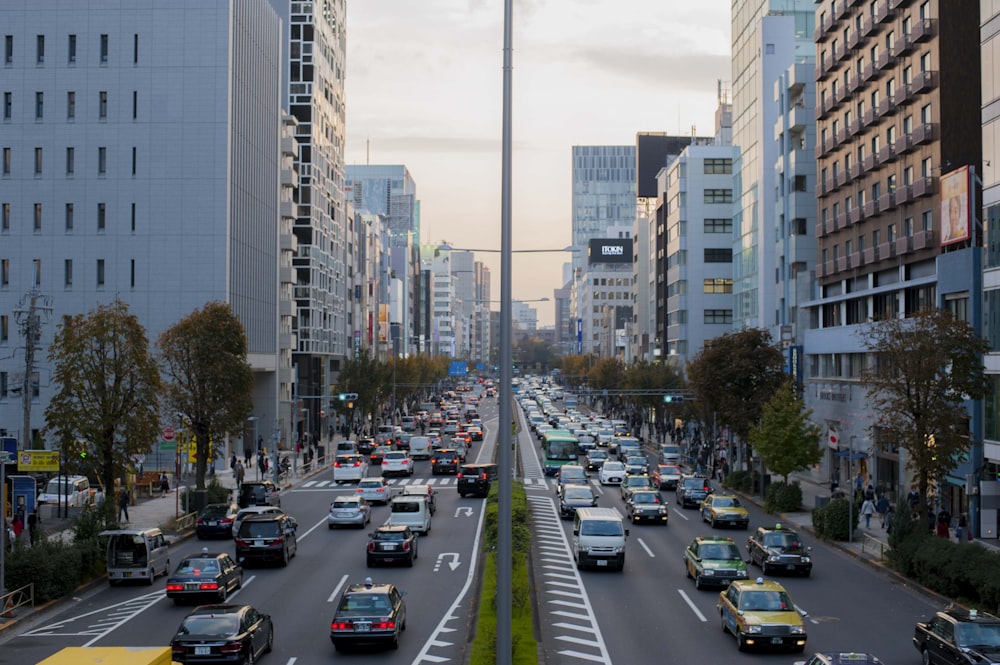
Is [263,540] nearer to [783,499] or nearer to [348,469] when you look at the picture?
[783,499]

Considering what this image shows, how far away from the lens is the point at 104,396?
128 ft

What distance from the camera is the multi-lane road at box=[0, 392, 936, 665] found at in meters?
23.5

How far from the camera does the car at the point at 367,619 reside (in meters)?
22.9

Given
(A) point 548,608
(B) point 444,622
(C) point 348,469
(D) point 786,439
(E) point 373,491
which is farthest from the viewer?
(C) point 348,469

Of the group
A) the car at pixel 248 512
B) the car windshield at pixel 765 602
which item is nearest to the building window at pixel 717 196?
the car at pixel 248 512

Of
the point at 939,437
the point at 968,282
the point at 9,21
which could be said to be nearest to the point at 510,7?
the point at 939,437

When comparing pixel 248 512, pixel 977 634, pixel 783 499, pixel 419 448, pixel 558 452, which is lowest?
pixel 419 448

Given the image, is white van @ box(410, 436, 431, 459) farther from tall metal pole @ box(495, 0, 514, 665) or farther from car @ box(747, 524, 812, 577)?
tall metal pole @ box(495, 0, 514, 665)

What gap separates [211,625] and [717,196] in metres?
105

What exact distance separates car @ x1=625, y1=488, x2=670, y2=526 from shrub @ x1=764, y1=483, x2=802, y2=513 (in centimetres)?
713

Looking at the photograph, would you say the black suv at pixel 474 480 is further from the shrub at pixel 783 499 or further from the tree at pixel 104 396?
the tree at pixel 104 396

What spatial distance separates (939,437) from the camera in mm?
36406

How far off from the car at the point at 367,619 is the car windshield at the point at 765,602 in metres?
7.68

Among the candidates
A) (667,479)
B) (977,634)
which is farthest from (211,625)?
(667,479)
